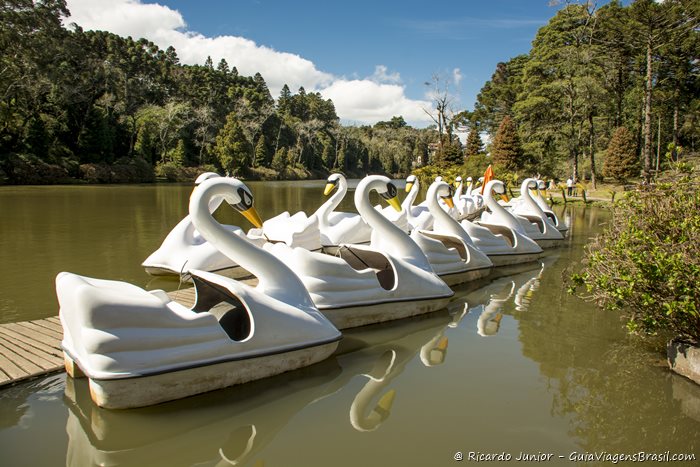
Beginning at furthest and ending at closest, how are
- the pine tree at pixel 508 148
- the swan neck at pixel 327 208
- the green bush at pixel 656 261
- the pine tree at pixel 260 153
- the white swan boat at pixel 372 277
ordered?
the pine tree at pixel 260 153 < the pine tree at pixel 508 148 < the swan neck at pixel 327 208 < the white swan boat at pixel 372 277 < the green bush at pixel 656 261

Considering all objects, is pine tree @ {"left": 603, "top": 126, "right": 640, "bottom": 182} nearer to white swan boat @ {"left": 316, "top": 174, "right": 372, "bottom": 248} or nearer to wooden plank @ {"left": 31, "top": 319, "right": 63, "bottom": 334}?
white swan boat @ {"left": 316, "top": 174, "right": 372, "bottom": 248}

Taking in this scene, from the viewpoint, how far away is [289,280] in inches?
199

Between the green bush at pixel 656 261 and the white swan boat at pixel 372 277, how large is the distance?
2.26 m

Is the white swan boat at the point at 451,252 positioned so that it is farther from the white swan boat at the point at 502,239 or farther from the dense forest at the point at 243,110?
the dense forest at the point at 243,110

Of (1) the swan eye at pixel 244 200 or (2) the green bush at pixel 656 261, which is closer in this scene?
(2) the green bush at pixel 656 261

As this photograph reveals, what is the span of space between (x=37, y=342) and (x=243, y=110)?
56.8 meters

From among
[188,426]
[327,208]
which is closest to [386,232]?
[327,208]

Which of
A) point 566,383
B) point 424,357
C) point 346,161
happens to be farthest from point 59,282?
point 346,161

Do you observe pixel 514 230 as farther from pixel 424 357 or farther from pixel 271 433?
pixel 271 433

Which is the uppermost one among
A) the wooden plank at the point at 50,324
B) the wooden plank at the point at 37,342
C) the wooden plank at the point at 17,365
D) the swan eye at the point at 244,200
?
the swan eye at the point at 244,200

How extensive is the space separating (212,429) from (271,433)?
467mm

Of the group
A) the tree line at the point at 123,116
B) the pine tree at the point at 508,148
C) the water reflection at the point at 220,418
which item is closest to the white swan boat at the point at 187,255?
the water reflection at the point at 220,418

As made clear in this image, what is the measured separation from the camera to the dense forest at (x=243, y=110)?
32.8 meters

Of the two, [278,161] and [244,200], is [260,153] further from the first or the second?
[244,200]
